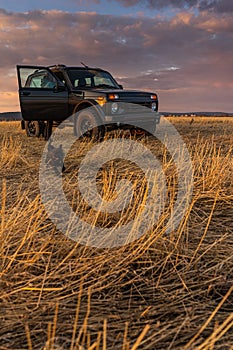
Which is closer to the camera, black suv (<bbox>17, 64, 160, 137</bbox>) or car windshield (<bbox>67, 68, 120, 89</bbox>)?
black suv (<bbox>17, 64, 160, 137</bbox>)

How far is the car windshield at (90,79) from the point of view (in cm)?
949

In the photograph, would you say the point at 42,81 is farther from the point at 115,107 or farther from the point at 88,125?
the point at 115,107

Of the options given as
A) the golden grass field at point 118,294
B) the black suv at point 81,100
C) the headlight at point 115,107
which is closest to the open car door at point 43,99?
the black suv at point 81,100

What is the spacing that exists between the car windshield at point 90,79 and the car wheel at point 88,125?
121cm

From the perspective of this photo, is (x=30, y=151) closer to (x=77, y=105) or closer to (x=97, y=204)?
(x=77, y=105)

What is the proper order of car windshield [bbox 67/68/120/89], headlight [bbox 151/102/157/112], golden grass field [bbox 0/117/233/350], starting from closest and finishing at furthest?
golden grass field [bbox 0/117/233/350] → headlight [bbox 151/102/157/112] → car windshield [bbox 67/68/120/89]

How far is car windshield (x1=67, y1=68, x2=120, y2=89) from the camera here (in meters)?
9.49

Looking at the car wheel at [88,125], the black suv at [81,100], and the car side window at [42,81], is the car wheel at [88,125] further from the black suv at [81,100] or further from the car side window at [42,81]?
the car side window at [42,81]

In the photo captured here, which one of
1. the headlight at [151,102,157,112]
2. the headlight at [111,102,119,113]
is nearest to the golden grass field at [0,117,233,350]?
the headlight at [111,102,119,113]

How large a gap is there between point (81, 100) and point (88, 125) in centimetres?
80

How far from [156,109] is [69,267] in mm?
7209

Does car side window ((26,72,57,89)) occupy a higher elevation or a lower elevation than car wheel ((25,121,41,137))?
higher

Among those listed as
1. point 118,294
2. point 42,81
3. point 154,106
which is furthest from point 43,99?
point 118,294

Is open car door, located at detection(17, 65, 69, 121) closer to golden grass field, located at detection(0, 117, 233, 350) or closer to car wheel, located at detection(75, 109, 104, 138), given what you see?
car wheel, located at detection(75, 109, 104, 138)
